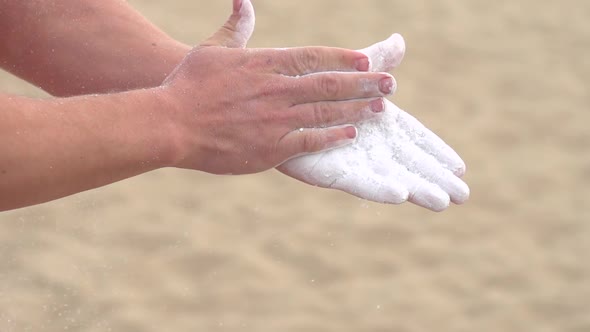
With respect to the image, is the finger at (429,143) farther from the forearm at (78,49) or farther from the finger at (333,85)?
the forearm at (78,49)

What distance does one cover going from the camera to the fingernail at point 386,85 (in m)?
1.73

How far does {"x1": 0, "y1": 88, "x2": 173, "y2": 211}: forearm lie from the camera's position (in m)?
1.50

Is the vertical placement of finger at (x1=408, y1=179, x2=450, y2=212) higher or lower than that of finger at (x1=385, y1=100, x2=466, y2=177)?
lower

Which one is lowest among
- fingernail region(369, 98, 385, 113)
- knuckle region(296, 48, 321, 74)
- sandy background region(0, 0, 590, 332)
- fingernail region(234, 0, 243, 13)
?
sandy background region(0, 0, 590, 332)

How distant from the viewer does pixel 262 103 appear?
1.70 metres

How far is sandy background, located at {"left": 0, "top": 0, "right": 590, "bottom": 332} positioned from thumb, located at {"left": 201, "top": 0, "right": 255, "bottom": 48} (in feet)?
2.43

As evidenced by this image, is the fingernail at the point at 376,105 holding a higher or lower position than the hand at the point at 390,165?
higher

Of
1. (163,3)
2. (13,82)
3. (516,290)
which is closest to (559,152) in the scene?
(516,290)

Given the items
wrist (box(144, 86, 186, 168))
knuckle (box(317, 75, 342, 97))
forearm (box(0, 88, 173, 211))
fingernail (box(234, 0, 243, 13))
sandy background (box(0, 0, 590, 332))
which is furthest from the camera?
sandy background (box(0, 0, 590, 332))

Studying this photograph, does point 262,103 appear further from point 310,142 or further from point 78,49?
point 78,49

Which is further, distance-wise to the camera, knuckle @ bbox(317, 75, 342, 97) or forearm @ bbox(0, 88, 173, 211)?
knuckle @ bbox(317, 75, 342, 97)

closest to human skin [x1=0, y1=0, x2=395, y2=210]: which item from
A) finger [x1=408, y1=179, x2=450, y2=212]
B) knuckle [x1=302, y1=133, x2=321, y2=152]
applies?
knuckle [x1=302, y1=133, x2=321, y2=152]

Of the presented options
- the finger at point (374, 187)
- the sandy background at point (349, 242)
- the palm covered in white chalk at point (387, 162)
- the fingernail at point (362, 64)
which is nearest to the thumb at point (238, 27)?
the palm covered in white chalk at point (387, 162)

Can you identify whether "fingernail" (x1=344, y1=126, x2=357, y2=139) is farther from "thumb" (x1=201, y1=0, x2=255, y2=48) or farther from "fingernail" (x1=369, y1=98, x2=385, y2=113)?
"thumb" (x1=201, y1=0, x2=255, y2=48)
